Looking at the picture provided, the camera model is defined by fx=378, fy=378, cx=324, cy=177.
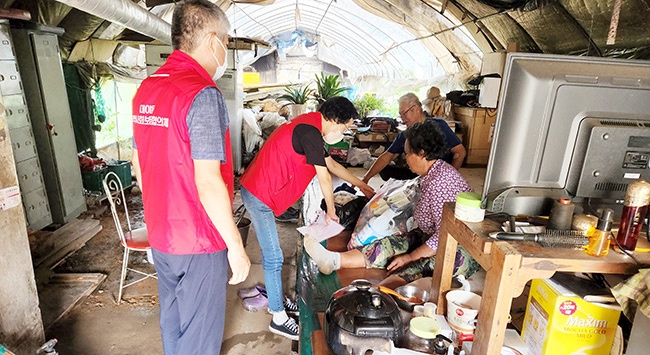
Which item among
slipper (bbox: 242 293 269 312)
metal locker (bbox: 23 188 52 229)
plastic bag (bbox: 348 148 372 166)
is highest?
plastic bag (bbox: 348 148 372 166)

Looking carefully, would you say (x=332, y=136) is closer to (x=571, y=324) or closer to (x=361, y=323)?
(x=361, y=323)

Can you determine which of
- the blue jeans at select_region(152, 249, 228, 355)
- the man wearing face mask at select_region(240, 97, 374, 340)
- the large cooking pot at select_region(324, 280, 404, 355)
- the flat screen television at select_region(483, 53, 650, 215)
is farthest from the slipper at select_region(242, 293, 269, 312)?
the flat screen television at select_region(483, 53, 650, 215)

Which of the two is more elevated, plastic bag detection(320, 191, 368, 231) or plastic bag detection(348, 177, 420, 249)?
plastic bag detection(348, 177, 420, 249)

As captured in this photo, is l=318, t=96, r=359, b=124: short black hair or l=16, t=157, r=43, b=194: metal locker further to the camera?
l=16, t=157, r=43, b=194: metal locker

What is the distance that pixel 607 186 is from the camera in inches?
40.8

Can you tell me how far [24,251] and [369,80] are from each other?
1142cm

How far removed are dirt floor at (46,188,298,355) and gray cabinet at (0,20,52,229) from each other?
0.66 metres

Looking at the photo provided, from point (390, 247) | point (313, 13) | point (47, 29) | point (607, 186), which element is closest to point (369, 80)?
point (313, 13)

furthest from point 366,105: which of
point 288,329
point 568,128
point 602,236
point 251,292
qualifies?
point 602,236

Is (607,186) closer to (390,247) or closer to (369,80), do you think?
(390,247)

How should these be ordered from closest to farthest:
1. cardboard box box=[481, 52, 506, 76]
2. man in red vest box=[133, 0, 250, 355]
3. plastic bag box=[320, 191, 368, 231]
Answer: man in red vest box=[133, 0, 250, 355], plastic bag box=[320, 191, 368, 231], cardboard box box=[481, 52, 506, 76]

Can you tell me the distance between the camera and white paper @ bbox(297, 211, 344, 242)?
2.33m

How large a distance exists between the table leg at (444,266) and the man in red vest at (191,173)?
76cm

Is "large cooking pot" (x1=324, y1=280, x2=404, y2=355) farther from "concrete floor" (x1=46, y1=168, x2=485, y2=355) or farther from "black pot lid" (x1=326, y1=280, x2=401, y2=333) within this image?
"concrete floor" (x1=46, y1=168, x2=485, y2=355)
